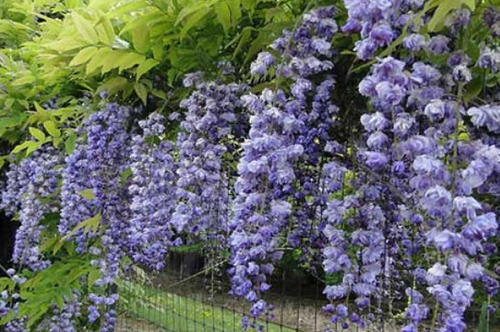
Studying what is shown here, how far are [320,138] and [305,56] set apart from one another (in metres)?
0.21

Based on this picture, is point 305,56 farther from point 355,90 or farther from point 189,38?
point 189,38

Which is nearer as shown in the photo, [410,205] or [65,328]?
[410,205]

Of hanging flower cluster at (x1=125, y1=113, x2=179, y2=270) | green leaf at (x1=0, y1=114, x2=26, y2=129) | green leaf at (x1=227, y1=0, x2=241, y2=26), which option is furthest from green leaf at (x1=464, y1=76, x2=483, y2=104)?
green leaf at (x1=0, y1=114, x2=26, y2=129)

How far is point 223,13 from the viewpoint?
4.94 feet

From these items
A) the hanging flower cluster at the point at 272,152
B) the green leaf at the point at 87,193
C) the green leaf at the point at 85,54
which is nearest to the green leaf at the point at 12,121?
the green leaf at the point at 87,193

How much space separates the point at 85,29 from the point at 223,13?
1.56 feet

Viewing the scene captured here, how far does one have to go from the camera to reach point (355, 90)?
1.53 metres

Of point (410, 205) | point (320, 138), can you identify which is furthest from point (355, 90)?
point (410, 205)

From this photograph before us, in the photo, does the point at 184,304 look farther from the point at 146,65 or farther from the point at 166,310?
the point at 146,65

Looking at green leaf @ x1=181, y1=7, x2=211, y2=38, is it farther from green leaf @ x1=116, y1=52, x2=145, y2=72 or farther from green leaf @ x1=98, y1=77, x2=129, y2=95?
green leaf @ x1=98, y1=77, x2=129, y2=95

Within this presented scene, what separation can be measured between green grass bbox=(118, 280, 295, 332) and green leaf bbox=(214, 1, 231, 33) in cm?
269

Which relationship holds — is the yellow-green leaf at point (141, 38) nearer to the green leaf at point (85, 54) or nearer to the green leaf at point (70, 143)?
the green leaf at point (85, 54)

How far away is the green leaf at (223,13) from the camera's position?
1.50m

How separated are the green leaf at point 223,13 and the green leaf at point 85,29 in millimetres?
434
